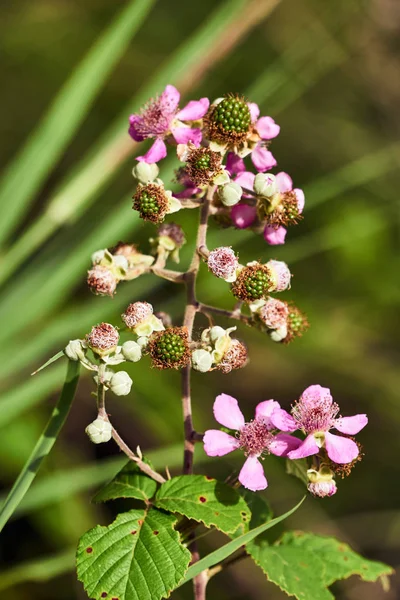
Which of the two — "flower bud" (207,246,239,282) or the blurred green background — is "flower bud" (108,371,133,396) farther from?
the blurred green background

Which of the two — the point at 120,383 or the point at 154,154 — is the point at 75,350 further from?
the point at 154,154

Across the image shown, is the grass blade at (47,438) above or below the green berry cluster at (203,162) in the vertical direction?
below

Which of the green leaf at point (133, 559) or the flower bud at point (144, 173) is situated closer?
the green leaf at point (133, 559)

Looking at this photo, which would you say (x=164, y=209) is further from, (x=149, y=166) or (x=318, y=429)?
(x=318, y=429)

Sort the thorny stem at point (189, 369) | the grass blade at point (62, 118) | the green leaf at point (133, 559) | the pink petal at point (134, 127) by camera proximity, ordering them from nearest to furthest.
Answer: the green leaf at point (133, 559) → the thorny stem at point (189, 369) → the pink petal at point (134, 127) → the grass blade at point (62, 118)

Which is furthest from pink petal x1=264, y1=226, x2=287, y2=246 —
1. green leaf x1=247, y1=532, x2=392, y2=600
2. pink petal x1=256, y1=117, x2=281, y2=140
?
green leaf x1=247, y1=532, x2=392, y2=600

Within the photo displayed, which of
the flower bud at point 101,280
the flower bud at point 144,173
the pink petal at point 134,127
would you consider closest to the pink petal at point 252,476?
the flower bud at point 101,280

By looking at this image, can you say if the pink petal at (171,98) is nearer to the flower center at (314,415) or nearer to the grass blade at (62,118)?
the flower center at (314,415)
